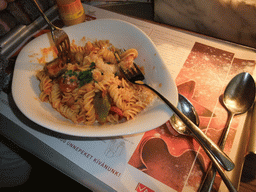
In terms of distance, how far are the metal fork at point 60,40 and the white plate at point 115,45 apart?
4.4 inches

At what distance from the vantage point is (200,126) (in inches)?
43.3

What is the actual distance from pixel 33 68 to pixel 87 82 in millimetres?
421

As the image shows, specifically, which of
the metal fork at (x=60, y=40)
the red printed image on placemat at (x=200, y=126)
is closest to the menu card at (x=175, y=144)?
the red printed image on placemat at (x=200, y=126)

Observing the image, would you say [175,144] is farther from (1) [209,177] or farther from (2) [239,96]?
(2) [239,96]

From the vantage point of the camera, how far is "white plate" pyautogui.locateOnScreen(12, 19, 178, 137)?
84 centimetres

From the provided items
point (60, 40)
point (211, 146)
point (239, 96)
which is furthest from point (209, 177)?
point (60, 40)

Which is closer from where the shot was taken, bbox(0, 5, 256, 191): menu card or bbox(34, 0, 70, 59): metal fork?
bbox(0, 5, 256, 191): menu card

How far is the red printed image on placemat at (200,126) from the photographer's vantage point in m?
0.95

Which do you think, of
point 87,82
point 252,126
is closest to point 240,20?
point 252,126

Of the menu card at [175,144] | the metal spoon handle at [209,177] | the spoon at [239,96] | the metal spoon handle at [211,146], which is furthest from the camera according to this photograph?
the spoon at [239,96]

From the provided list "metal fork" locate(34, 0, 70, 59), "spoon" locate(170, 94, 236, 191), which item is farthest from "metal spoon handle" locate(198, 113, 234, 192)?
"metal fork" locate(34, 0, 70, 59)

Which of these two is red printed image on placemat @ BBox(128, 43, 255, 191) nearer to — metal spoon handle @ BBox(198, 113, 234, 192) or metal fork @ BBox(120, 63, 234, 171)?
metal spoon handle @ BBox(198, 113, 234, 192)

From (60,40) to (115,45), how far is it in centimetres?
42

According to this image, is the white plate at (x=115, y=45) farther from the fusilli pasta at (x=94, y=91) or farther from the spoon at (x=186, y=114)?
the spoon at (x=186, y=114)
